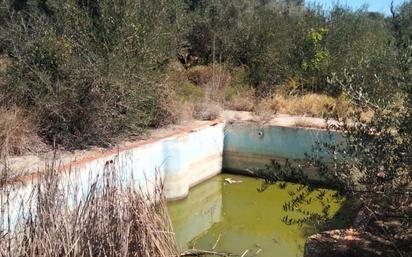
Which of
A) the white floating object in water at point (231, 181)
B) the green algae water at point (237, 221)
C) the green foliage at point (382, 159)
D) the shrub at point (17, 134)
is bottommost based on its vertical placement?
the green algae water at point (237, 221)

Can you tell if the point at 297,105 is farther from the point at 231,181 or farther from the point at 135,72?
the point at 135,72

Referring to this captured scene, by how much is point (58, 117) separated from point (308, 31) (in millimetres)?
8584

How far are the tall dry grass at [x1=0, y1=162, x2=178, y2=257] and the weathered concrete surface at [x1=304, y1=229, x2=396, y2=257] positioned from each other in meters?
1.31

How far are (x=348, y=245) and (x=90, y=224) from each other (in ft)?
7.36

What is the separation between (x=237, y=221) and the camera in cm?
970

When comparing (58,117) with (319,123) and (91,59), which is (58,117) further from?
(319,123)

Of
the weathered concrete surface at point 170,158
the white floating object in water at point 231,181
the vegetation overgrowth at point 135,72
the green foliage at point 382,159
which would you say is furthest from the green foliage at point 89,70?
the green foliage at point 382,159

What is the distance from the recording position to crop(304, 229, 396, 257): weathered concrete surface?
4786 millimetres

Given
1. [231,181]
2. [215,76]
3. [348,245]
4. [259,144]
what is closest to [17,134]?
[231,181]

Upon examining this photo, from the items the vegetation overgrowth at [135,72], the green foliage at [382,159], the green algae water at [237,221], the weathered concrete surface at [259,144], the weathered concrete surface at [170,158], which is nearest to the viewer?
the green foliage at [382,159]

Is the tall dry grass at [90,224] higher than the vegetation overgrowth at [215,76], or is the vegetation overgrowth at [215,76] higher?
the vegetation overgrowth at [215,76]

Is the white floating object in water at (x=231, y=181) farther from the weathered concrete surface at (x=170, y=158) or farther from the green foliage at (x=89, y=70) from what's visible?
the green foliage at (x=89, y=70)

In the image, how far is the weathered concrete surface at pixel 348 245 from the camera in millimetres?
4786

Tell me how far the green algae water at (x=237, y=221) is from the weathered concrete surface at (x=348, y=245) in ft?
7.81
